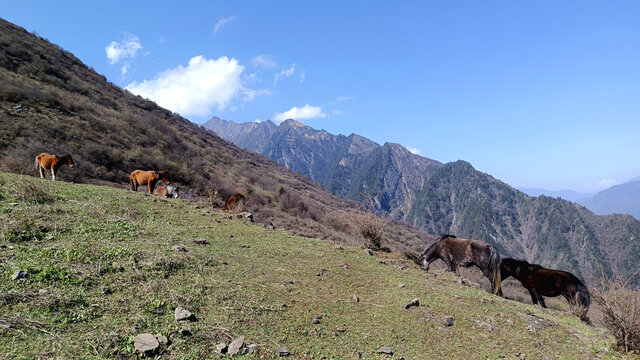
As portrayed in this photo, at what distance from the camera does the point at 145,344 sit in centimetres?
337

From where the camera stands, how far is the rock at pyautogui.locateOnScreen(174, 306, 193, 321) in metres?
3.98

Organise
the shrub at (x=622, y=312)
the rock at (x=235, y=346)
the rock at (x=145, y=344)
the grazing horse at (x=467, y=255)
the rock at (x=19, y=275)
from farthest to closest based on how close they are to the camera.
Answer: the grazing horse at (x=467, y=255), the shrub at (x=622, y=312), the rock at (x=19, y=275), the rock at (x=235, y=346), the rock at (x=145, y=344)

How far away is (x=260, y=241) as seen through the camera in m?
8.31

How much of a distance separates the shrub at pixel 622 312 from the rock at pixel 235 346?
6640mm

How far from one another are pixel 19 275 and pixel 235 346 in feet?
10.3

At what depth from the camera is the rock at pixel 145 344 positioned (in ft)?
10.8

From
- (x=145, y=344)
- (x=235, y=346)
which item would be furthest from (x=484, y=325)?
(x=145, y=344)

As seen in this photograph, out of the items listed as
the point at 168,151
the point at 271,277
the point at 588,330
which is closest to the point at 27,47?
the point at 168,151

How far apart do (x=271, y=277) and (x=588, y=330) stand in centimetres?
701

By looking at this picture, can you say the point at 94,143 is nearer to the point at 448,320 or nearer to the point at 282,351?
the point at 282,351

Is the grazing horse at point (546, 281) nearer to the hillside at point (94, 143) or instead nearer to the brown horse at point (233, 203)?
the hillside at point (94, 143)

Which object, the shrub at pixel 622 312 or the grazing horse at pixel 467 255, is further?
the grazing horse at pixel 467 255

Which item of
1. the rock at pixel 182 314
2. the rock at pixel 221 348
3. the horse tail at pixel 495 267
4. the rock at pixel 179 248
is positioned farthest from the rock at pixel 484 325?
the rock at pixel 179 248

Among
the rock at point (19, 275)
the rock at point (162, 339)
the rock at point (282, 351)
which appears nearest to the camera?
the rock at point (162, 339)
